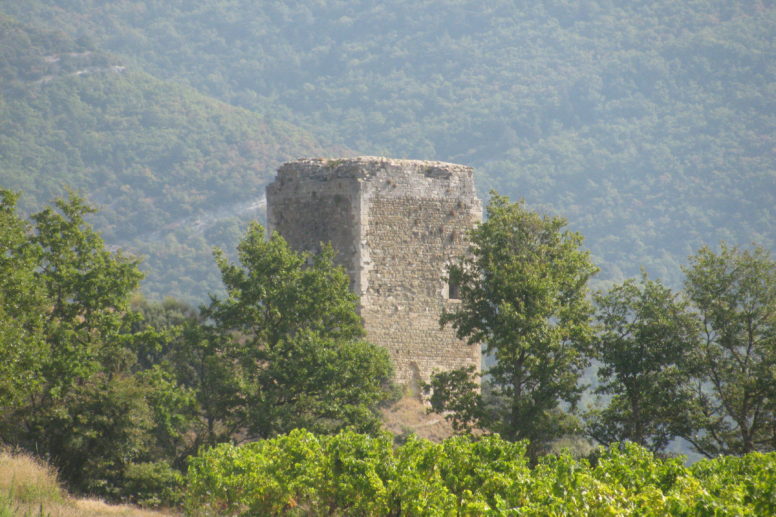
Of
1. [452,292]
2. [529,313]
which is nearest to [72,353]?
[529,313]

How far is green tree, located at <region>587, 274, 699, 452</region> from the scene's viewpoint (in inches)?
734

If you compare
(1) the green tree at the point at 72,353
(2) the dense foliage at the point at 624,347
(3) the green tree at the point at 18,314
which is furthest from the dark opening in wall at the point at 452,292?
(3) the green tree at the point at 18,314

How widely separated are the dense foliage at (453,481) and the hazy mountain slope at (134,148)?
49.3 metres

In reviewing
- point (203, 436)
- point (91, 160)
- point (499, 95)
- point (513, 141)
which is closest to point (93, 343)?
point (203, 436)

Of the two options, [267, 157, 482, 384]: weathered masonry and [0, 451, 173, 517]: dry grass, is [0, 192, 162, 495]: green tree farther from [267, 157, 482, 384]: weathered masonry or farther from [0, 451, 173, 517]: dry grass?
[267, 157, 482, 384]: weathered masonry

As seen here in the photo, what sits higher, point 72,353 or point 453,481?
point 72,353

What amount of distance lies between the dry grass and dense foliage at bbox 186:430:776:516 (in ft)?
4.73

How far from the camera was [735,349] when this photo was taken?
1911 cm

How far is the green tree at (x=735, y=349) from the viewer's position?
59.5 ft

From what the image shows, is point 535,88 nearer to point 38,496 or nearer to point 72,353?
point 72,353

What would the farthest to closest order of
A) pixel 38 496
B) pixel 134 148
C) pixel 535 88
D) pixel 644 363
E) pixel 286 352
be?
pixel 535 88 → pixel 134 148 → pixel 286 352 → pixel 644 363 → pixel 38 496

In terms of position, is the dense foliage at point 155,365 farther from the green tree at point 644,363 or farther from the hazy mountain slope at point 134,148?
the hazy mountain slope at point 134,148

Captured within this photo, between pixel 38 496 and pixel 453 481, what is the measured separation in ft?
18.7

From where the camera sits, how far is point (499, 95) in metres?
90.8
